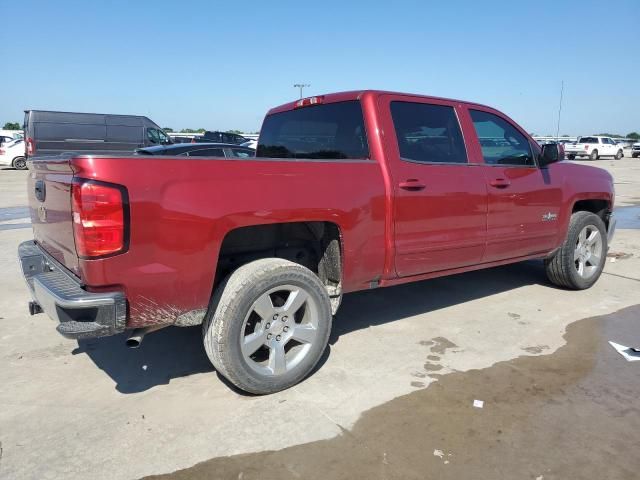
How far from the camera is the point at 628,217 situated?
10.8 meters

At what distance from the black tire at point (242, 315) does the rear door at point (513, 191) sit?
194 centimetres

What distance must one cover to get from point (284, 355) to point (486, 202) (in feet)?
7.07

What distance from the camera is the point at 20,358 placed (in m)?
3.68

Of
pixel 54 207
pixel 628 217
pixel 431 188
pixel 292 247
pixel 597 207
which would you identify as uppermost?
pixel 431 188

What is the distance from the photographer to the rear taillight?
96.3 inches

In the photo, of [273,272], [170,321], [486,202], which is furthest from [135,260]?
[486,202]

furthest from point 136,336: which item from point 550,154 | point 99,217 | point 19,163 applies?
point 19,163

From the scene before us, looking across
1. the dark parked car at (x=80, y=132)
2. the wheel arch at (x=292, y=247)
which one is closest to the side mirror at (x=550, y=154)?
the wheel arch at (x=292, y=247)

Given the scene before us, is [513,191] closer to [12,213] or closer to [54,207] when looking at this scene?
[54,207]

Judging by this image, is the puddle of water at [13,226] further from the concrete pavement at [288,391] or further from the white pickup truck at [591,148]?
the white pickup truck at [591,148]

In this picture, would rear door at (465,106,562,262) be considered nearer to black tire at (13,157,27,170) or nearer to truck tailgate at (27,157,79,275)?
truck tailgate at (27,157,79,275)

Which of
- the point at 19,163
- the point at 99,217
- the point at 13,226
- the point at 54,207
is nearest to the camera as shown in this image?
the point at 99,217

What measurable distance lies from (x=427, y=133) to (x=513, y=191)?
1.03m

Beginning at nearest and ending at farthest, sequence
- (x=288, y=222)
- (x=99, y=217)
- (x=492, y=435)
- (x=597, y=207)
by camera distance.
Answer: (x=99, y=217) → (x=492, y=435) → (x=288, y=222) → (x=597, y=207)
